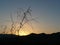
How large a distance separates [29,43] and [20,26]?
345cm

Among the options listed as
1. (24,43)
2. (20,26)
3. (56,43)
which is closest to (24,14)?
(20,26)

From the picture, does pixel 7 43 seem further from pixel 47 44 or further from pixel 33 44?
pixel 47 44

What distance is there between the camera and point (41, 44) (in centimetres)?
2395

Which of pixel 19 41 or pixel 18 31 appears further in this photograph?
pixel 19 41

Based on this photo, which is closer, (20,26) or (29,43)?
(20,26)

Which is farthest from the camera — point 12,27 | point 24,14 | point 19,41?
point 19,41

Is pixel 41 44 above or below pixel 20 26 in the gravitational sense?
below

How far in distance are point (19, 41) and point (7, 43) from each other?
1618 mm

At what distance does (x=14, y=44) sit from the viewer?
24562 mm

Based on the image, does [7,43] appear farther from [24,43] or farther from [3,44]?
[24,43]

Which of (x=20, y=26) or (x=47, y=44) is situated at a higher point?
(x=20, y=26)

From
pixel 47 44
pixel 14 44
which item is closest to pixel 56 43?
pixel 47 44

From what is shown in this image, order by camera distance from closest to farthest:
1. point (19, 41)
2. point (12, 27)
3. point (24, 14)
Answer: point (24, 14)
point (12, 27)
point (19, 41)

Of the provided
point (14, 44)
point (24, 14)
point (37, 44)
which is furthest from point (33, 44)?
point (24, 14)
